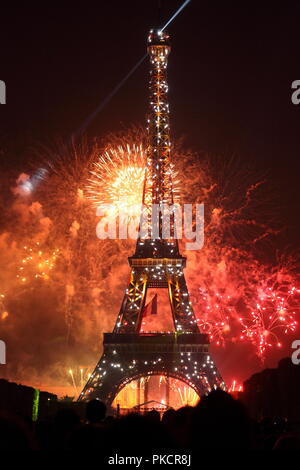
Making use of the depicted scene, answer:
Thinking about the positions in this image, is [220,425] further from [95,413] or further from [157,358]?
[157,358]

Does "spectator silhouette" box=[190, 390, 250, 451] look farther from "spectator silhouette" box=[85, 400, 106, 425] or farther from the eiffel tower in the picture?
the eiffel tower

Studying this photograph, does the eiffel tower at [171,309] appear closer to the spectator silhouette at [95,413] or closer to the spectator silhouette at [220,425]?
the spectator silhouette at [95,413]

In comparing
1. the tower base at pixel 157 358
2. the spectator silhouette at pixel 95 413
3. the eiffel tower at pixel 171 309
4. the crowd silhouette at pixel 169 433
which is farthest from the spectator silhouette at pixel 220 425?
the tower base at pixel 157 358

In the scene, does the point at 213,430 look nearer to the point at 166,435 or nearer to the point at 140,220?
the point at 166,435

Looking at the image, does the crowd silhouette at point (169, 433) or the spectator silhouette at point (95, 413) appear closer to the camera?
the crowd silhouette at point (169, 433)

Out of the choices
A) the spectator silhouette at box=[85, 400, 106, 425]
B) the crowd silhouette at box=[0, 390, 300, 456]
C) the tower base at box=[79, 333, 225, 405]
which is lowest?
the crowd silhouette at box=[0, 390, 300, 456]

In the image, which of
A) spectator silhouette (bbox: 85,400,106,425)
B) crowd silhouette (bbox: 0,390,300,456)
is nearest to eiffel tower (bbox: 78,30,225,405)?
spectator silhouette (bbox: 85,400,106,425)

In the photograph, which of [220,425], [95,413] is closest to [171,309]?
[95,413]
